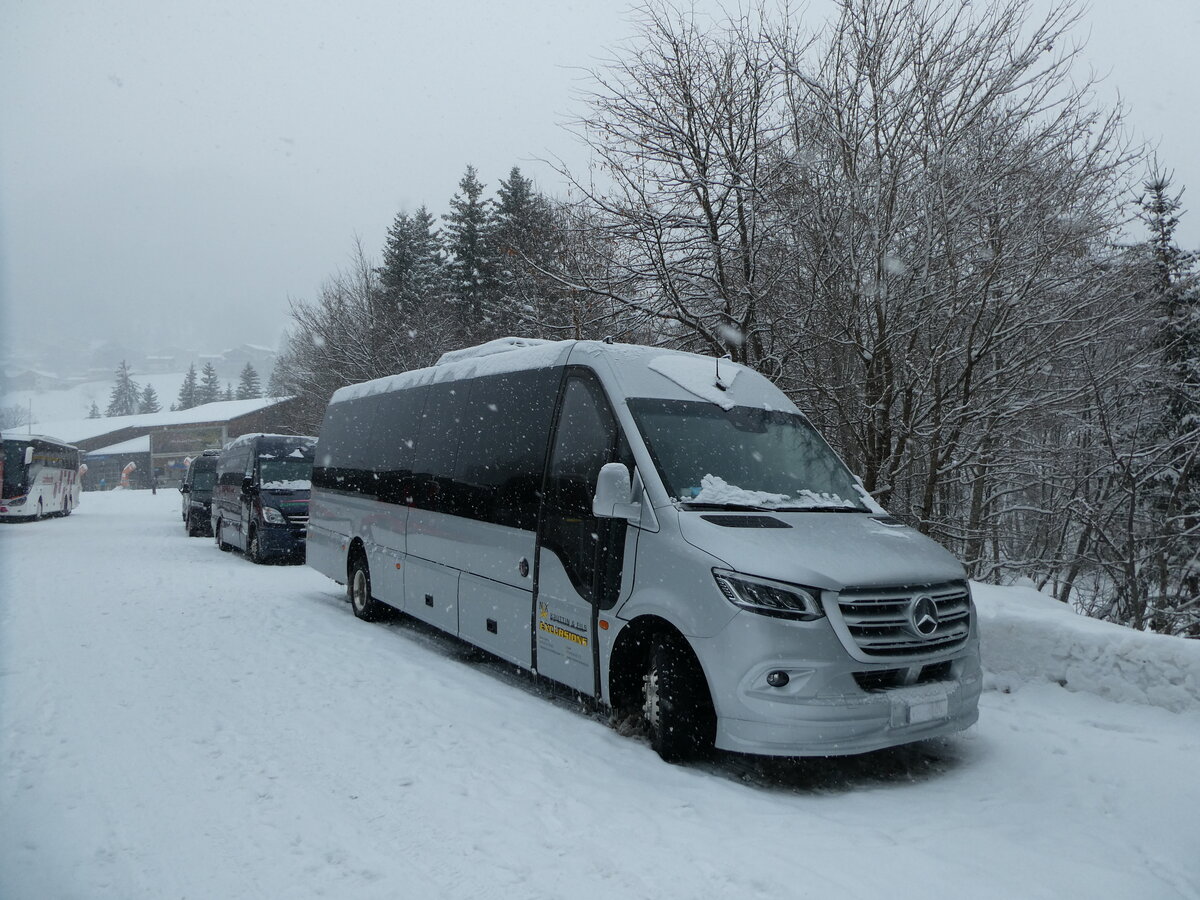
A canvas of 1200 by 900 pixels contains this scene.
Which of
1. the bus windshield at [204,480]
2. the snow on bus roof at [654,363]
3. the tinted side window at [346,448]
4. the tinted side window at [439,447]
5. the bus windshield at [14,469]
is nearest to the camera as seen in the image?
the snow on bus roof at [654,363]

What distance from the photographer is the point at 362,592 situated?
10.2 meters

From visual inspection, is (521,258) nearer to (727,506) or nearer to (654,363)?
(654,363)

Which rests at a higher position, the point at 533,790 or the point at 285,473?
the point at 285,473

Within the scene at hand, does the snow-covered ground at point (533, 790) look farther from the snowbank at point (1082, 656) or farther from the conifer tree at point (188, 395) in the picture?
the conifer tree at point (188, 395)

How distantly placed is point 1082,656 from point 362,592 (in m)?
7.45

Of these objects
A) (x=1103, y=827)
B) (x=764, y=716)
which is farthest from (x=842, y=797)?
(x=1103, y=827)

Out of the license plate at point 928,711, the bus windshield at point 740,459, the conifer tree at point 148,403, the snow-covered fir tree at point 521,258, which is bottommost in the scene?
the license plate at point 928,711

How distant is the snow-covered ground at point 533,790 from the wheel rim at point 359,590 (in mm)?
2282

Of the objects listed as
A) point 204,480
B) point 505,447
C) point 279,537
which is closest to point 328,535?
point 279,537

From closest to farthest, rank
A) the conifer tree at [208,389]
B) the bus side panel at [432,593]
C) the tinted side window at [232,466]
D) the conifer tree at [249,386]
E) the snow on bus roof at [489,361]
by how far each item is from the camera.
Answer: the snow on bus roof at [489,361]
the bus side panel at [432,593]
the tinted side window at [232,466]
the conifer tree at [249,386]
the conifer tree at [208,389]

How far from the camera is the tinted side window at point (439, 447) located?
8016mm

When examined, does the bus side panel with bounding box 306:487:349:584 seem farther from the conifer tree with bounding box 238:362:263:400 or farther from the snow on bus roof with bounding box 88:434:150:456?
the conifer tree with bounding box 238:362:263:400

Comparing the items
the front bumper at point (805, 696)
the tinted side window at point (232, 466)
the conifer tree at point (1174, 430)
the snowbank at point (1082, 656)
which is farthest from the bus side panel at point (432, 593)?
Result: the tinted side window at point (232, 466)

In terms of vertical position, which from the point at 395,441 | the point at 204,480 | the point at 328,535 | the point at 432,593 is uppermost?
the point at 395,441
